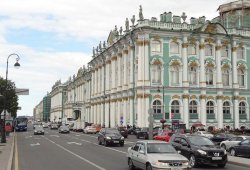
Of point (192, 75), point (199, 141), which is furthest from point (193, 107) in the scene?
point (199, 141)

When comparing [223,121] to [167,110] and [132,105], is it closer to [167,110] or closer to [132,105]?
[167,110]

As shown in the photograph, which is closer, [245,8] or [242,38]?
[242,38]

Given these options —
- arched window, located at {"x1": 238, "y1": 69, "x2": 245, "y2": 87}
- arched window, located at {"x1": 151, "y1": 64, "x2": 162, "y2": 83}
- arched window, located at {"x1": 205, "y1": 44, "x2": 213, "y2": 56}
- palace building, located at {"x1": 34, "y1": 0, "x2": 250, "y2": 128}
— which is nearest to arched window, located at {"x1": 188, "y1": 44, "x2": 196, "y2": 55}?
palace building, located at {"x1": 34, "y1": 0, "x2": 250, "y2": 128}

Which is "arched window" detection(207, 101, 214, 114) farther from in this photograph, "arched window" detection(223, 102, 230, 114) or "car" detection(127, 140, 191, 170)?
"car" detection(127, 140, 191, 170)

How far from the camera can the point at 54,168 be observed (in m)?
19.5

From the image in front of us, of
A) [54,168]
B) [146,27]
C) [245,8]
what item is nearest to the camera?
[54,168]

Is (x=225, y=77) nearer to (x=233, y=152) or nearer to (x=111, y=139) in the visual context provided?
(x=111, y=139)

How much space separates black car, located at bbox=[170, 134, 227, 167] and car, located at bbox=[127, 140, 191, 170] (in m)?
3.13

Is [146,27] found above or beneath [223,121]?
above

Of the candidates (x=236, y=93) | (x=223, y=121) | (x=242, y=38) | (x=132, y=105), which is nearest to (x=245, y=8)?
(x=242, y=38)

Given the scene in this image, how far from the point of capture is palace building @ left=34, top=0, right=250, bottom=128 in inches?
2601

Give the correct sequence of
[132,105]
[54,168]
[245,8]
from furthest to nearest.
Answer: [245,8], [132,105], [54,168]

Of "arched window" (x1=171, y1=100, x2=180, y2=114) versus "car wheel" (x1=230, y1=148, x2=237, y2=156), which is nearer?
"car wheel" (x1=230, y1=148, x2=237, y2=156)

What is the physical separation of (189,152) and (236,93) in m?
53.7
